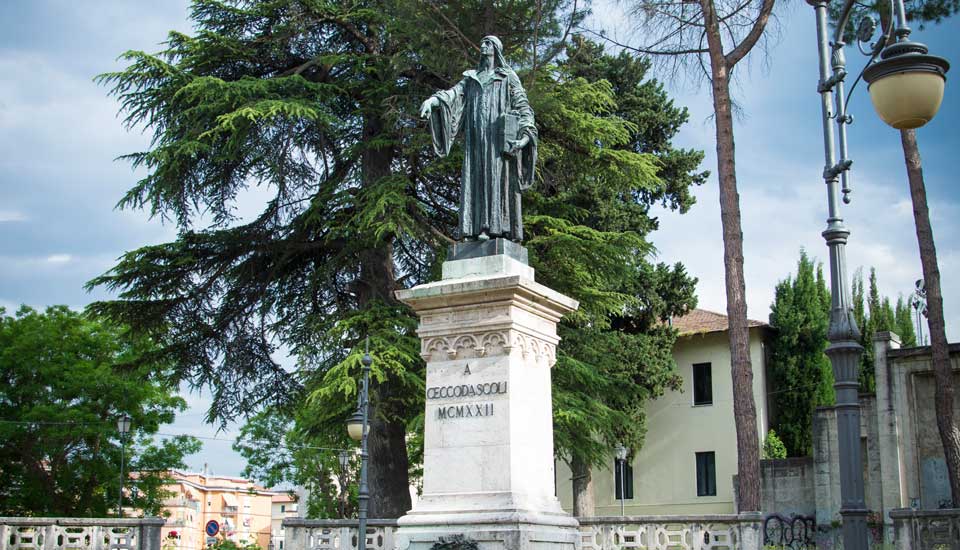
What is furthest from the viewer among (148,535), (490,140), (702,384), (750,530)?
(702,384)

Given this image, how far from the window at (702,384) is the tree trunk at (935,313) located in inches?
688

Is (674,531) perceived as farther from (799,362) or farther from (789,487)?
(799,362)

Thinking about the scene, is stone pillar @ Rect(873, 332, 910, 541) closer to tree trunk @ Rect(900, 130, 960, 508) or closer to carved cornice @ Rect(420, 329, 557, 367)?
tree trunk @ Rect(900, 130, 960, 508)

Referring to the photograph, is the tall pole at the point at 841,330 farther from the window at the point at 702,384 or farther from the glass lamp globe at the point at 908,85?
the window at the point at 702,384

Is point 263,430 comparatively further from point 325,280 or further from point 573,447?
point 573,447

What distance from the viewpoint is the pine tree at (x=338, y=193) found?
2253 cm

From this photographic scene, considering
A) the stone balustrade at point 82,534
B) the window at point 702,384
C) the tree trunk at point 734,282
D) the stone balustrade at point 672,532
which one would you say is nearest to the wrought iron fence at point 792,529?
the tree trunk at point 734,282

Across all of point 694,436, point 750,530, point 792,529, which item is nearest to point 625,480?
point 694,436

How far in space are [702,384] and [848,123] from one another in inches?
1245

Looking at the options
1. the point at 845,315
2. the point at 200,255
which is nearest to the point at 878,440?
the point at 200,255

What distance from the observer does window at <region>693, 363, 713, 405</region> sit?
39781mm

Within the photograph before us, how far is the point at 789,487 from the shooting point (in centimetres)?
3312

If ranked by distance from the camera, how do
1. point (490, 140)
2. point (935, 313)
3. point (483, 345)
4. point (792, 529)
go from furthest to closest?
point (792, 529)
point (935, 313)
point (490, 140)
point (483, 345)

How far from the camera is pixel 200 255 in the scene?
25.6m
